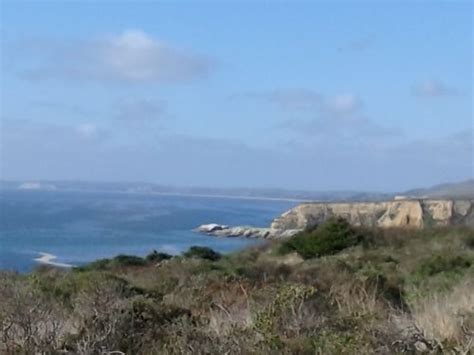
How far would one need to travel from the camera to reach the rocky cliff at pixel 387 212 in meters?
54.7

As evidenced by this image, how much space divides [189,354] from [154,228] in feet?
242

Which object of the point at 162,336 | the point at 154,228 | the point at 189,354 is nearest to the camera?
the point at 189,354

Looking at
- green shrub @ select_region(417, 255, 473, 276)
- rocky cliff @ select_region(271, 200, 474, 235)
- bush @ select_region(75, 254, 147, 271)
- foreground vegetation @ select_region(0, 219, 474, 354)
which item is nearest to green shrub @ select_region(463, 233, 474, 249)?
green shrub @ select_region(417, 255, 473, 276)

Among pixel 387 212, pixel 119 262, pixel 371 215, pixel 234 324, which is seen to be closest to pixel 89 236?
pixel 371 215

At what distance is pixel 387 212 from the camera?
214 feet

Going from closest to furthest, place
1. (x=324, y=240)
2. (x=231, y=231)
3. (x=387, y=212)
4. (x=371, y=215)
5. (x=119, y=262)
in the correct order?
(x=119, y=262) → (x=324, y=240) → (x=371, y=215) → (x=387, y=212) → (x=231, y=231)

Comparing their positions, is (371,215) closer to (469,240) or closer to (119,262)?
(469,240)

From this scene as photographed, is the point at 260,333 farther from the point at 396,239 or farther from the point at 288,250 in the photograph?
the point at 396,239

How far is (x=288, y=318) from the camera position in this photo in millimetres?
6637

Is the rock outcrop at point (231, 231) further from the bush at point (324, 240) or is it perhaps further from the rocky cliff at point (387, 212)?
the bush at point (324, 240)

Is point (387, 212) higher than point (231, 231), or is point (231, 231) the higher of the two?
point (387, 212)

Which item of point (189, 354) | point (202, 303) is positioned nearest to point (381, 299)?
point (202, 303)

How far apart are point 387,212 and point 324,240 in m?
35.5

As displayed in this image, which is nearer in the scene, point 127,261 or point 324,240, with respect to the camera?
point 127,261
